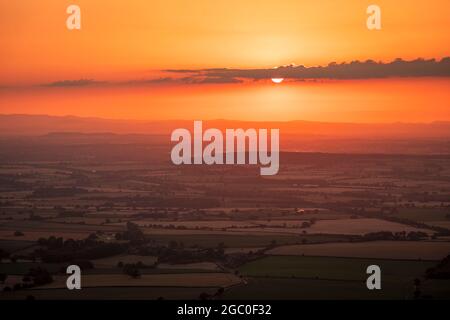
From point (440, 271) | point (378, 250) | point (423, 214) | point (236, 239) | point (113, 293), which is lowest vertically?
point (113, 293)

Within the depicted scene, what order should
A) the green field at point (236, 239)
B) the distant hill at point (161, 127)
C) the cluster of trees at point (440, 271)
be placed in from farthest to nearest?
the distant hill at point (161, 127), the green field at point (236, 239), the cluster of trees at point (440, 271)

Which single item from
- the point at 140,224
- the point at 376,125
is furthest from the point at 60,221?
the point at 376,125

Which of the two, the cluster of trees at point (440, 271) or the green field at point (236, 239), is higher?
the green field at point (236, 239)

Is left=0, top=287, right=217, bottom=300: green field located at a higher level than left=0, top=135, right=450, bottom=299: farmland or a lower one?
lower

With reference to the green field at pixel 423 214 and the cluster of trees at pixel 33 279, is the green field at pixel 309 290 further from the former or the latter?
the green field at pixel 423 214

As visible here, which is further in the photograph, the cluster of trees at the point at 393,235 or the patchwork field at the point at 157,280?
the cluster of trees at the point at 393,235

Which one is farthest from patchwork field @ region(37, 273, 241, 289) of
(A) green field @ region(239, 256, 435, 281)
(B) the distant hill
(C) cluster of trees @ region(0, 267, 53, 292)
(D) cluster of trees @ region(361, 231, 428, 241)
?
(B) the distant hill

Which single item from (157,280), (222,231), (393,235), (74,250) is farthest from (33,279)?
(393,235)

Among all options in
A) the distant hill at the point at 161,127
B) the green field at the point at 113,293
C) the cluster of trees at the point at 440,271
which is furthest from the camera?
the distant hill at the point at 161,127

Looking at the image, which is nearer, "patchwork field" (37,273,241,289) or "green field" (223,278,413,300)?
"green field" (223,278,413,300)

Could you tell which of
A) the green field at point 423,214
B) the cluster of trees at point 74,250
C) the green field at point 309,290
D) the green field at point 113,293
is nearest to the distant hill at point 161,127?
the green field at point 423,214

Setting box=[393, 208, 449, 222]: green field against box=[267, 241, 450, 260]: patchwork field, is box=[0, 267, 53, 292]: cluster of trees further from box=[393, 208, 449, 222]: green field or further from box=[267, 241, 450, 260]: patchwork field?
box=[393, 208, 449, 222]: green field

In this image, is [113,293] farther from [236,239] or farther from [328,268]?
[236,239]
